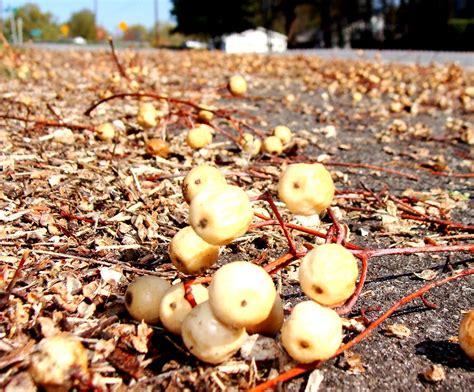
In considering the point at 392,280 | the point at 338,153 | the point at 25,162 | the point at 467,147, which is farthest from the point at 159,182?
the point at 467,147

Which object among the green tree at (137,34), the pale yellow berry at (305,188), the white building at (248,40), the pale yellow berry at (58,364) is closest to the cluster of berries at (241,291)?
the pale yellow berry at (305,188)

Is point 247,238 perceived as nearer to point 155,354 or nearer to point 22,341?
point 155,354

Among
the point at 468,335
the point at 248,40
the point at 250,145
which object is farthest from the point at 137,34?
the point at 468,335

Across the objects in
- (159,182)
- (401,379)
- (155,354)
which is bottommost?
(401,379)

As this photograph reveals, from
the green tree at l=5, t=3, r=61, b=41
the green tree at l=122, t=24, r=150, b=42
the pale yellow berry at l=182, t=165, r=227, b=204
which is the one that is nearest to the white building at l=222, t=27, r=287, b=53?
the green tree at l=5, t=3, r=61, b=41

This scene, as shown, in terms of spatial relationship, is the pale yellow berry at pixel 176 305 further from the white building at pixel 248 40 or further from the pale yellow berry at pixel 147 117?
the white building at pixel 248 40

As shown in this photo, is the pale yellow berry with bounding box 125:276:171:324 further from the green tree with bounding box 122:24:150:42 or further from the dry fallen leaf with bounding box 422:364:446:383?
the green tree with bounding box 122:24:150:42
